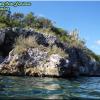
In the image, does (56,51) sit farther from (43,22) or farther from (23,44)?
(43,22)

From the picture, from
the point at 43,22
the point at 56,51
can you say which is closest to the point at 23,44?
the point at 56,51

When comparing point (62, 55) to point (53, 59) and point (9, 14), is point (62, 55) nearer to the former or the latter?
point (53, 59)

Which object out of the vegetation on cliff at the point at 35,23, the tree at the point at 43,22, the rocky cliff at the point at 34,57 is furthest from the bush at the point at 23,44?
the tree at the point at 43,22

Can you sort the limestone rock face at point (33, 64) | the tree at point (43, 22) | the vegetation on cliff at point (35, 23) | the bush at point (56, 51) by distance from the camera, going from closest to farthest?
the limestone rock face at point (33, 64) → the bush at point (56, 51) → the vegetation on cliff at point (35, 23) → the tree at point (43, 22)

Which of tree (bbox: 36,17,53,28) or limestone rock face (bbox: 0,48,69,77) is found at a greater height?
tree (bbox: 36,17,53,28)

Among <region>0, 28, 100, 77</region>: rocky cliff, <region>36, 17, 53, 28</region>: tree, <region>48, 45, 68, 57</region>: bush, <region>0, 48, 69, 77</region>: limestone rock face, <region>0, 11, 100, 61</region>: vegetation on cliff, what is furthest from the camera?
<region>36, 17, 53, 28</region>: tree

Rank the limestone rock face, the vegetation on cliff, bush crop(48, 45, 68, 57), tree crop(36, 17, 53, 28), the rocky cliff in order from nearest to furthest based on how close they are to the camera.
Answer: the limestone rock face, the rocky cliff, bush crop(48, 45, 68, 57), the vegetation on cliff, tree crop(36, 17, 53, 28)

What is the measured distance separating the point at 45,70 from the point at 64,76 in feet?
7.77

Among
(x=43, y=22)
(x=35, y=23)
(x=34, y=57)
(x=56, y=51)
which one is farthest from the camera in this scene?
(x=43, y=22)

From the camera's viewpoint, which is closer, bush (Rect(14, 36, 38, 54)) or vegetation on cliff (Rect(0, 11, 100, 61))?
bush (Rect(14, 36, 38, 54))

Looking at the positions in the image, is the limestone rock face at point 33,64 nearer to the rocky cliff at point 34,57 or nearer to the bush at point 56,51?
the rocky cliff at point 34,57

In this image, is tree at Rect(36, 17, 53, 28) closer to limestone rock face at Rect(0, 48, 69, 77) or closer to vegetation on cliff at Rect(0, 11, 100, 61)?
vegetation on cliff at Rect(0, 11, 100, 61)

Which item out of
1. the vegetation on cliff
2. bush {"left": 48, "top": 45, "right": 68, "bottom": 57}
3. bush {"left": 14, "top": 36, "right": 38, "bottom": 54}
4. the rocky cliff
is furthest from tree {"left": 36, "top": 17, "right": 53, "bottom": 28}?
bush {"left": 48, "top": 45, "right": 68, "bottom": 57}

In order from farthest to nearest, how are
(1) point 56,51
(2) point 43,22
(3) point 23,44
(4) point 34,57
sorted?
(2) point 43,22
(3) point 23,44
(1) point 56,51
(4) point 34,57
